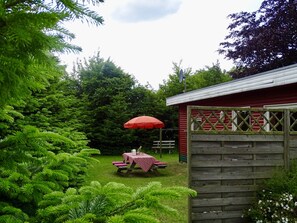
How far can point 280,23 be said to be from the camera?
19000mm

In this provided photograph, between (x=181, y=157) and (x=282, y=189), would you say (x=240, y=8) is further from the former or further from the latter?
(x=282, y=189)

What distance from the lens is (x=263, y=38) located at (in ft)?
61.2

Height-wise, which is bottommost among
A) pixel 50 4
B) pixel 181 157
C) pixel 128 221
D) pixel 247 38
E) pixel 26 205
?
pixel 181 157

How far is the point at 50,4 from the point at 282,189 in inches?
197

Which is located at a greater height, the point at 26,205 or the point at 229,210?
the point at 26,205

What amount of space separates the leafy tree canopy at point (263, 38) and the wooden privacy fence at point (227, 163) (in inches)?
582

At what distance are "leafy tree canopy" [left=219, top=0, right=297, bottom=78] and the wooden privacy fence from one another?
14784mm

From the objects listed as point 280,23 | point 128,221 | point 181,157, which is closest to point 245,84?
point 181,157

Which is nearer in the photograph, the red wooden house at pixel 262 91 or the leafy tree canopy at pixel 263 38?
the red wooden house at pixel 262 91

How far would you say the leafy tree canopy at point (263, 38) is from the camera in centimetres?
1833

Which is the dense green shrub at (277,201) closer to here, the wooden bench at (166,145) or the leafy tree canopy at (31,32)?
the leafy tree canopy at (31,32)

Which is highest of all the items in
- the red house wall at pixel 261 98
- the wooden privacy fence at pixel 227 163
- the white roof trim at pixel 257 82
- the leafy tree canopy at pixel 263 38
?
the leafy tree canopy at pixel 263 38

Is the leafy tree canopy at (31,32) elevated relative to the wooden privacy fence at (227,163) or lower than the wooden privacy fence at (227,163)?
elevated

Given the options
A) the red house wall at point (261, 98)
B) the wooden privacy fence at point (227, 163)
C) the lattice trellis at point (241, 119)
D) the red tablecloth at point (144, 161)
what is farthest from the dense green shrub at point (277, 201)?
A: the red tablecloth at point (144, 161)
